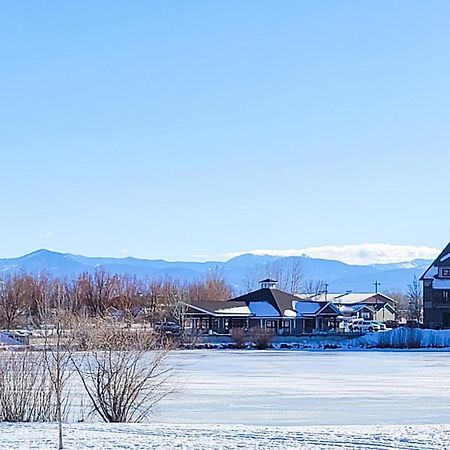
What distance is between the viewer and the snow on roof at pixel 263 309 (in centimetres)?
7656

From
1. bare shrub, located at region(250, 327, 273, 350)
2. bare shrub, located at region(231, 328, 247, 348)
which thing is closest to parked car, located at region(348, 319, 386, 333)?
bare shrub, located at region(250, 327, 273, 350)

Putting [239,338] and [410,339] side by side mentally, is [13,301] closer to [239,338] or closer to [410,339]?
[239,338]

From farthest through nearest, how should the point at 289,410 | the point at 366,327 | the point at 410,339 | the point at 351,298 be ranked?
the point at 351,298 < the point at 366,327 < the point at 410,339 < the point at 289,410

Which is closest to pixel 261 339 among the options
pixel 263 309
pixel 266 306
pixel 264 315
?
pixel 264 315

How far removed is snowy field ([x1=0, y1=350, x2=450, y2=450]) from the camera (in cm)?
1466

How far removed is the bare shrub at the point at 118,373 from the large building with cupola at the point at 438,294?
5264 centimetres

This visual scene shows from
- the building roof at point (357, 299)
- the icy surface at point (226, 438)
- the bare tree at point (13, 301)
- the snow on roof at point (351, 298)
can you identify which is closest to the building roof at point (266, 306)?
the bare tree at point (13, 301)

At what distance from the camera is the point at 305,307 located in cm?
7931

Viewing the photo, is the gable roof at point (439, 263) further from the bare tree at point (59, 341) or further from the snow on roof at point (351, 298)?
the bare tree at point (59, 341)

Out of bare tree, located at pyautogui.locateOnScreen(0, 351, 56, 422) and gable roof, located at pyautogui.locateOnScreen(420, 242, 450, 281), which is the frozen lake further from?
gable roof, located at pyautogui.locateOnScreen(420, 242, 450, 281)

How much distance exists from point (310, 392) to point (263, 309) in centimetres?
4885

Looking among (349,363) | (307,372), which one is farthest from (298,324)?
(307,372)

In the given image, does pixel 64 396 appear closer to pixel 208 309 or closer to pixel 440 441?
pixel 440 441

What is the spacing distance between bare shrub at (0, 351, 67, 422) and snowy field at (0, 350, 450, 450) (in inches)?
69.3
